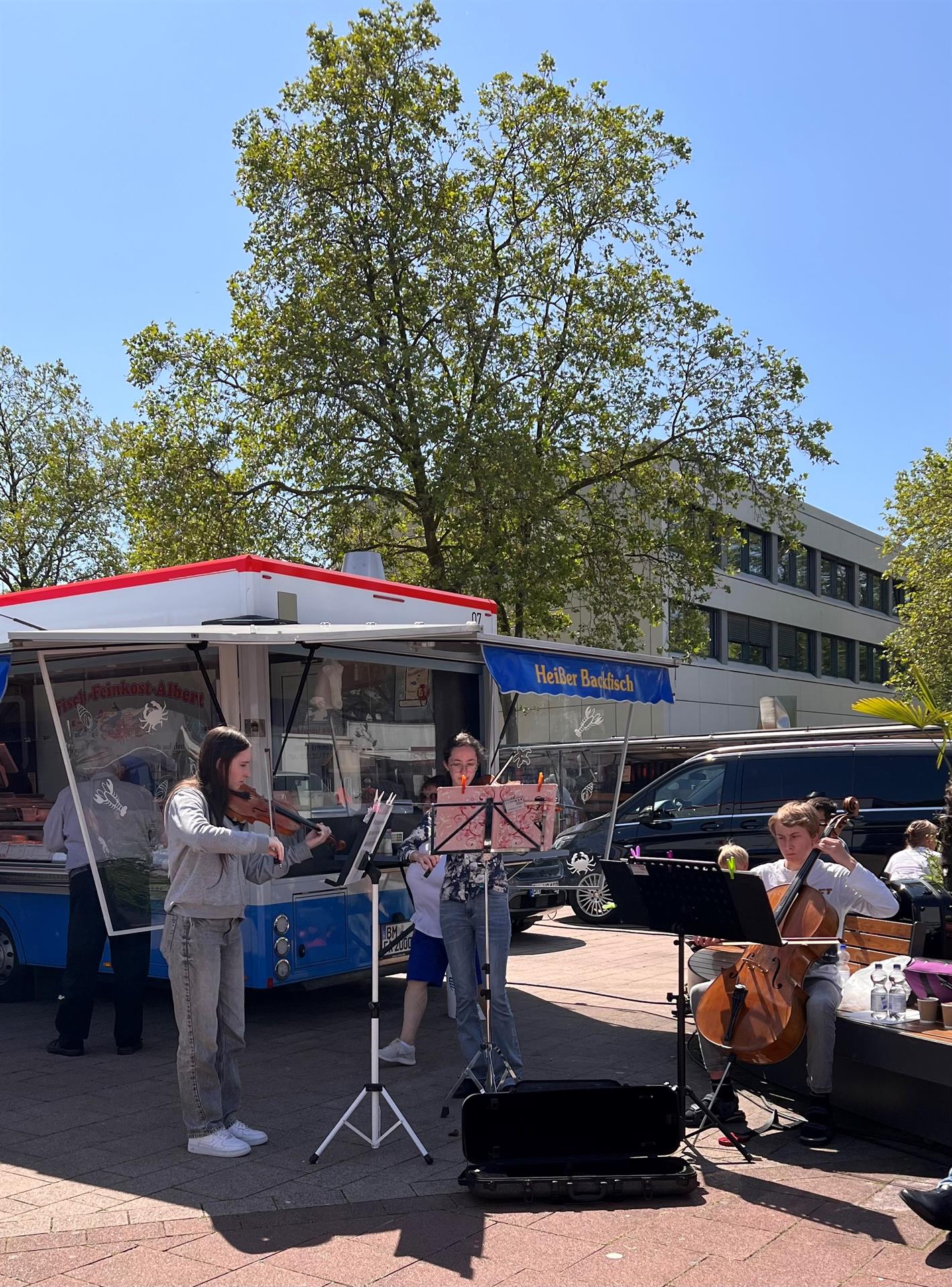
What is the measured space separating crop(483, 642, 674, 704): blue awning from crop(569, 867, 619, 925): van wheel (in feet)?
13.7

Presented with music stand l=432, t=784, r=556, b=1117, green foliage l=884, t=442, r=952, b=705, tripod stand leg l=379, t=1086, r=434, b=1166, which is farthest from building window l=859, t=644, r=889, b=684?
tripod stand leg l=379, t=1086, r=434, b=1166

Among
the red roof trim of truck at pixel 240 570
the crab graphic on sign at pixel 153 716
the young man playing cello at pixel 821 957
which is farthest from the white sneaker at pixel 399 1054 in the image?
the red roof trim of truck at pixel 240 570

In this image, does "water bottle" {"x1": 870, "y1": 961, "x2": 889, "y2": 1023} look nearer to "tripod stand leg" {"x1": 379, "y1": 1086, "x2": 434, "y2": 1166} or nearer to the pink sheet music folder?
the pink sheet music folder

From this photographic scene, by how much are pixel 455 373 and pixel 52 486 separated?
575 inches

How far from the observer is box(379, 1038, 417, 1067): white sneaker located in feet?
23.9

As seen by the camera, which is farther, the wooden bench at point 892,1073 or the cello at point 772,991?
the cello at point 772,991

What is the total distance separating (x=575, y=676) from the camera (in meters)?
9.08

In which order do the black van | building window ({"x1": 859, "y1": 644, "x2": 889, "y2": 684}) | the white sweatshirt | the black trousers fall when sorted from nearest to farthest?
the white sweatshirt → the black trousers → the black van → building window ({"x1": 859, "y1": 644, "x2": 889, "y2": 684})

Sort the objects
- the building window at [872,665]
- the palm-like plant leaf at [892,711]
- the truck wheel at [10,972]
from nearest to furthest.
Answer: the palm-like plant leaf at [892,711] → the truck wheel at [10,972] → the building window at [872,665]

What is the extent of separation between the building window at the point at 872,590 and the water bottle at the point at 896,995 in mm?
40511

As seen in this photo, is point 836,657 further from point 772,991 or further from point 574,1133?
point 574,1133

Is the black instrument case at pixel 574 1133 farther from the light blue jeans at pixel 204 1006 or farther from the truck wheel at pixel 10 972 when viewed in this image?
the truck wheel at pixel 10 972

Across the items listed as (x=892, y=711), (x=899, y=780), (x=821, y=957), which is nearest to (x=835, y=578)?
(x=899, y=780)

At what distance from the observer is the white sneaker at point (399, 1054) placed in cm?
729
